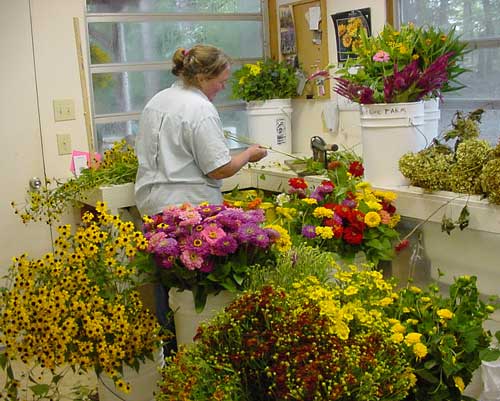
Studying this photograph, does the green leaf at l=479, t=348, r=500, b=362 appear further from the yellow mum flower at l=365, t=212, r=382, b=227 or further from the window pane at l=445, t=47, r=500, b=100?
the window pane at l=445, t=47, r=500, b=100

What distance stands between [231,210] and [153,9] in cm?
251

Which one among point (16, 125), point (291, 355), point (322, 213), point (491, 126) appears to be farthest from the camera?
point (16, 125)

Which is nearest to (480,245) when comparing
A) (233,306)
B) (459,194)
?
(459,194)

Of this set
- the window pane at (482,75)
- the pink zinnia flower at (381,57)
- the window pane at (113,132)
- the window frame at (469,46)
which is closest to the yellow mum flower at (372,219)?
the pink zinnia flower at (381,57)

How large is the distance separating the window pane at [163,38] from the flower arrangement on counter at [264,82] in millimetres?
318

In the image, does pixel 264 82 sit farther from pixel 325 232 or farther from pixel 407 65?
pixel 325 232

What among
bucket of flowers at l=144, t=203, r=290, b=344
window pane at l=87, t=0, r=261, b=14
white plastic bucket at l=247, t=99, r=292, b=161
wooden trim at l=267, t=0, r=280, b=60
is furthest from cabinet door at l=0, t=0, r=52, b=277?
bucket of flowers at l=144, t=203, r=290, b=344

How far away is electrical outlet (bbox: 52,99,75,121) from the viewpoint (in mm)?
3639

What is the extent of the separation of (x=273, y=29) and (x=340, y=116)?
89cm

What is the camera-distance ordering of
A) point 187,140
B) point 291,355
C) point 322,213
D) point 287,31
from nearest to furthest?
point 291,355 < point 322,213 < point 187,140 < point 287,31

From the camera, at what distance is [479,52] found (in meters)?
3.01

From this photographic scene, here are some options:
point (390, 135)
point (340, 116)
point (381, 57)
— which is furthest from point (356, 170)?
point (340, 116)

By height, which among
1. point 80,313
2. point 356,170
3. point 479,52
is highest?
point 479,52

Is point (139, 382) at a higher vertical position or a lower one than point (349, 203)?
lower
